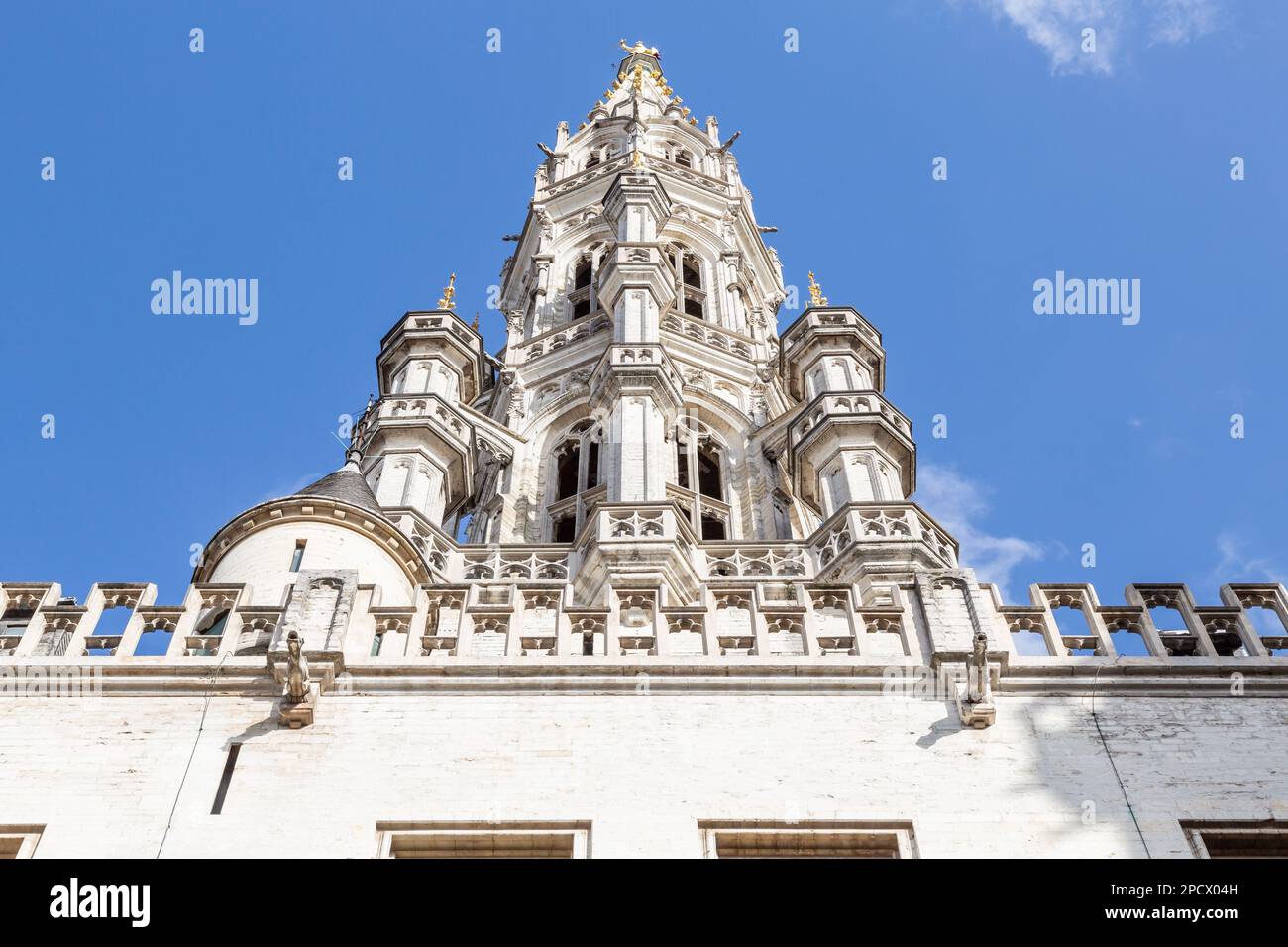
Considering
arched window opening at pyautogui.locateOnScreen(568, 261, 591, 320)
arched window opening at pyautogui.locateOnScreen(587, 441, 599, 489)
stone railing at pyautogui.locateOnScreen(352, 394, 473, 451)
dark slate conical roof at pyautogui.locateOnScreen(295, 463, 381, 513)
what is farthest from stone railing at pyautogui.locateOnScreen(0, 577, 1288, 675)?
arched window opening at pyautogui.locateOnScreen(568, 261, 591, 320)

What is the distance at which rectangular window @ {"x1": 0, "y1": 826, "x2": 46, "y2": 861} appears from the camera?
13062 millimetres

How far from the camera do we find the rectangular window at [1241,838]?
13.1 m

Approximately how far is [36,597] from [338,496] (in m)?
5.09

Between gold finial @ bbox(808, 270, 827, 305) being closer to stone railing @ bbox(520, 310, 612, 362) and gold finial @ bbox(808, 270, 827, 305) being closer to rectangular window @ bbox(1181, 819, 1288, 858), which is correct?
stone railing @ bbox(520, 310, 612, 362)

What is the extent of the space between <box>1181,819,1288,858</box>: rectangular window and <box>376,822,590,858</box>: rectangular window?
4.72m

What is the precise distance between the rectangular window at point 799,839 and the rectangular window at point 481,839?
3.53 ft

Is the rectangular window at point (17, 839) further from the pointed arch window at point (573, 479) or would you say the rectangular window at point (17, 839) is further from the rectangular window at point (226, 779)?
the pointed arch window at point (573, 479)

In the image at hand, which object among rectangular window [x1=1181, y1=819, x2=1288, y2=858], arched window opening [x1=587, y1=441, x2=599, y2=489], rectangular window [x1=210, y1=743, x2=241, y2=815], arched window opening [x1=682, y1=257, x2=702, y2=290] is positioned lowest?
rectangular window [x1=1181, y1=819, x2=1288, y2=858]

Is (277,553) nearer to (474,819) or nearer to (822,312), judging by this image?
(474,819)

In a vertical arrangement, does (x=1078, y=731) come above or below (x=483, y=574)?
below

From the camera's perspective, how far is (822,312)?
34.3 meters

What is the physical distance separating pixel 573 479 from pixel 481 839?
2065 cm

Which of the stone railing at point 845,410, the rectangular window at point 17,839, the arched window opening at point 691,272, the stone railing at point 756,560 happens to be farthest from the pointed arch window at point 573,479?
the rectangular window at point 17,839
